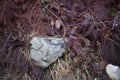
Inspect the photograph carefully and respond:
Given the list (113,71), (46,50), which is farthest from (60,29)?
(113,71)

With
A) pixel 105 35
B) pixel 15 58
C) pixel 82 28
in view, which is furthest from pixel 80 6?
pixel 15 58

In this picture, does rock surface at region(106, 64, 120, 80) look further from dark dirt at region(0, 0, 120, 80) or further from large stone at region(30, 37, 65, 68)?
large stone at region(30, 37, 65, 68)

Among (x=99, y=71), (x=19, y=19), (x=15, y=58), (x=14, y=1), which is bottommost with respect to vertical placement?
(x=99, y=71)

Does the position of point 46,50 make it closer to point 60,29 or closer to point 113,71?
point 60,29

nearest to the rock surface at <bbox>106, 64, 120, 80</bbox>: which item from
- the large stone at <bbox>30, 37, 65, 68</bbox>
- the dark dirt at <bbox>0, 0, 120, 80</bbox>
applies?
the dark dirt at <bbox>0, 0, 120, 80</bbox>

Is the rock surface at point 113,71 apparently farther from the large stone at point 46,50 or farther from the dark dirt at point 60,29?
the large stone at point 46,50

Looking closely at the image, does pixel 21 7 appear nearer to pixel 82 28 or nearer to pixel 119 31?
pixel 82 28

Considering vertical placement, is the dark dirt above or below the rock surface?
above
